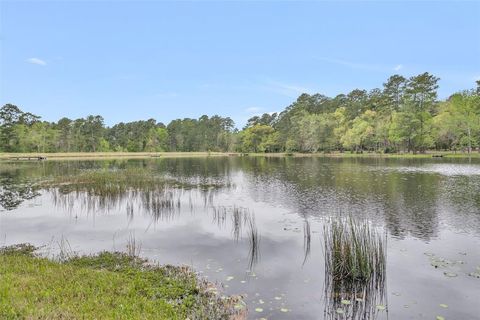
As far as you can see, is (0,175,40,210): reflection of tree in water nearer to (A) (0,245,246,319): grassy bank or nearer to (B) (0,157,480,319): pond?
(B) (0,157,480,319): pond

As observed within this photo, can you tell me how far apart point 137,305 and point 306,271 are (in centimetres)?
571

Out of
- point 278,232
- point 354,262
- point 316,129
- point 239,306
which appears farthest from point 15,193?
point 316,129

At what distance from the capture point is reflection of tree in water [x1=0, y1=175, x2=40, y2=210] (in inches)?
939

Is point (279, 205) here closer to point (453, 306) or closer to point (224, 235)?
point (224, 235)

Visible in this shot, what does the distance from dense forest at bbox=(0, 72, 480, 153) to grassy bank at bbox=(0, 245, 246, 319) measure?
86.2 metres

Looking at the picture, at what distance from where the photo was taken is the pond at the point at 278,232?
29.4ft

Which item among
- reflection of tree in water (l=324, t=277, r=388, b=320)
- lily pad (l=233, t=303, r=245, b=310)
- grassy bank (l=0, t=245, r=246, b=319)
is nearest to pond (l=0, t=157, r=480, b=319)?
reflection of tree in water (l=324, t=277, r=388, b=320)

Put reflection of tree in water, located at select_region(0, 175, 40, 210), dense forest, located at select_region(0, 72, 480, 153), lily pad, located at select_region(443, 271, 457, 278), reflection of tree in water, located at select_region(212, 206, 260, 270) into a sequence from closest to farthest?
lily pad, located at select_region(443, 271, 457, 278) < reflection of tree in water, located at select_region(212, 206, 260, 270) < reflection of tree in water, located at select_region(0, 175, 40, 210) < dense forest, located at select_region(0, 72, 480, 153)

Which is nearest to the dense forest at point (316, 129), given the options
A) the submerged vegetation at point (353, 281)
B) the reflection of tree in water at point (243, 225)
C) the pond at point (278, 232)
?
the pond at point (278, 232)

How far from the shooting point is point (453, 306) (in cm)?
841

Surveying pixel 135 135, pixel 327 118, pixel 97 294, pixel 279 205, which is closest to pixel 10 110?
pixel 135 135

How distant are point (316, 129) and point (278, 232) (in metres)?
98.7

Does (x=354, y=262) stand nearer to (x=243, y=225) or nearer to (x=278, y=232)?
(x=278, y=232)

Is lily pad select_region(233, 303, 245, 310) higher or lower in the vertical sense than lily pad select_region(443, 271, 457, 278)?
higher
